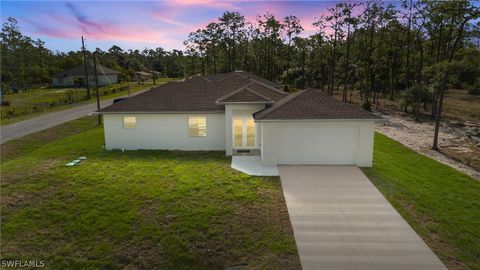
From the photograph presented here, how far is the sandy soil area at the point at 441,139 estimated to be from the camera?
55.1 feet

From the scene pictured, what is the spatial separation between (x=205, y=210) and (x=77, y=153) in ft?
34.5

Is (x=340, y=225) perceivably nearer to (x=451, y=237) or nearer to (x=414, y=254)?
(x=414, y=254)

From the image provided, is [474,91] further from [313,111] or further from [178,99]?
[178,99]

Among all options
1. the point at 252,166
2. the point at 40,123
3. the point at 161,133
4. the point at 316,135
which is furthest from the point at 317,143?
the point at 40,123

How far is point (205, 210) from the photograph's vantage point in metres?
10.1

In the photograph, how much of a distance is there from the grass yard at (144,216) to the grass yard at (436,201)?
12.9 ft

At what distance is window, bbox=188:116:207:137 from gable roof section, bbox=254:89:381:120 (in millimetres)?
3657

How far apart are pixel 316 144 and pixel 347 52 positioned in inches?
1022

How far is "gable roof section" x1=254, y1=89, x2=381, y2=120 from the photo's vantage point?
46.3 feet

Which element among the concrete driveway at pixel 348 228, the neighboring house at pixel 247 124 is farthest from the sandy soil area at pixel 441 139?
the concrete driveway at pixel 348 228

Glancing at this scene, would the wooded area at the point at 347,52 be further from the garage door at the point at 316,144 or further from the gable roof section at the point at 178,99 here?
the gable roof section at the point at 178,99

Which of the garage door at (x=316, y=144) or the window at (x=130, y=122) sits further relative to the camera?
the window at (x=130, y=122)

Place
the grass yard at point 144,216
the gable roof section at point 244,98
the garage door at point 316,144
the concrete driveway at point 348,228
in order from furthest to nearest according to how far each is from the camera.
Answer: the gable roof section at point 244,98
the garage door at point 316,144
the grass yard at point 144,216
the concrete driveway at point 348,228

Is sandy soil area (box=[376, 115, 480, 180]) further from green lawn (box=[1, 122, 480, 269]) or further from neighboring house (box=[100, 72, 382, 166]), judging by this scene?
neighboring house (box=[100, 72, 382, 166])
